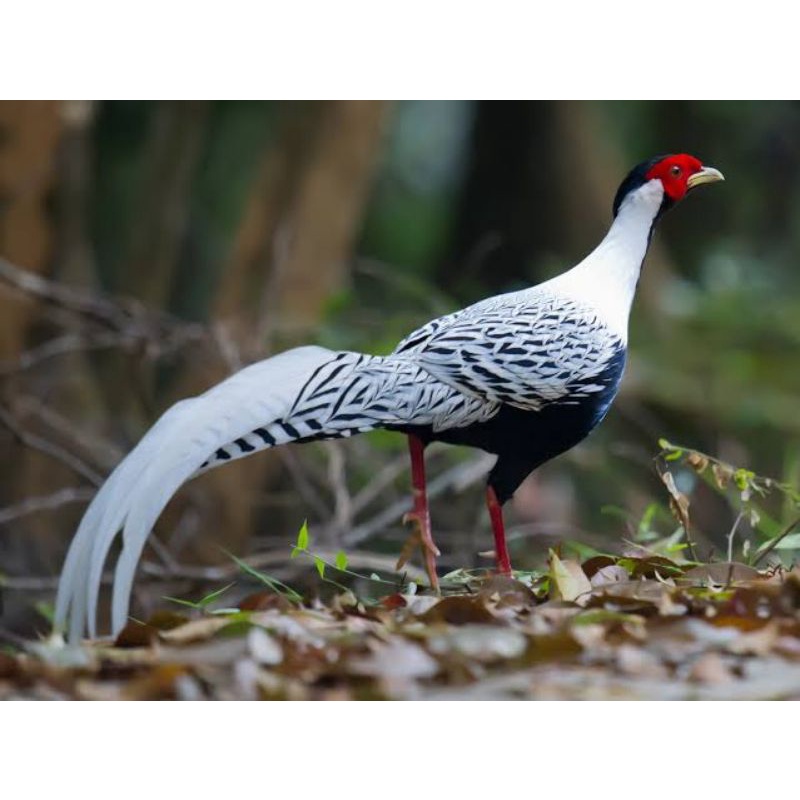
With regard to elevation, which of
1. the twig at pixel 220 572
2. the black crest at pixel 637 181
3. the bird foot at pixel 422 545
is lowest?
the twig at pixel 220 572

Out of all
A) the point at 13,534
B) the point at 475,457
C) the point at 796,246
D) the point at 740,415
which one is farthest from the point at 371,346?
the point at 796,246

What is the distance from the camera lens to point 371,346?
276 inches

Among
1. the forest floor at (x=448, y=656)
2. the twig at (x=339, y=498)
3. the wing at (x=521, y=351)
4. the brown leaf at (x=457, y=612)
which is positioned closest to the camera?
the forest floor at (x=448, y=656)

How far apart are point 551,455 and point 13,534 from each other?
4848 mm

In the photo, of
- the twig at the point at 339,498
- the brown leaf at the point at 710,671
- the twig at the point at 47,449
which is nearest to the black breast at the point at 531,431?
the brown leaf at the point at 710,671

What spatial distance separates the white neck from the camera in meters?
4.96

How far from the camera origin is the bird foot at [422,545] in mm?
4207

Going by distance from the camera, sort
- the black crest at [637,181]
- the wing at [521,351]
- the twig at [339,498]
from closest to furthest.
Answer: the wing at [521,351] < the black crest at [637,181] < the twig at [339,498]

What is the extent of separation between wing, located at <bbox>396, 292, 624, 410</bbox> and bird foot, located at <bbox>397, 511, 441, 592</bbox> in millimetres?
444

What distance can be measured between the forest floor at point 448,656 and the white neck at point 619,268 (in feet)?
4.22

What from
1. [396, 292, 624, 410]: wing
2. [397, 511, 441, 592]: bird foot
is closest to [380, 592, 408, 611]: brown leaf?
[397, 511, 441, 592]: bird foot

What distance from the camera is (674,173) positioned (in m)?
5.19

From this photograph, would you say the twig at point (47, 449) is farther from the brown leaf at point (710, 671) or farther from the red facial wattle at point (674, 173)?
the brown leaf at point (710, 671)

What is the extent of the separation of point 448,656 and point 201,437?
884 mm
